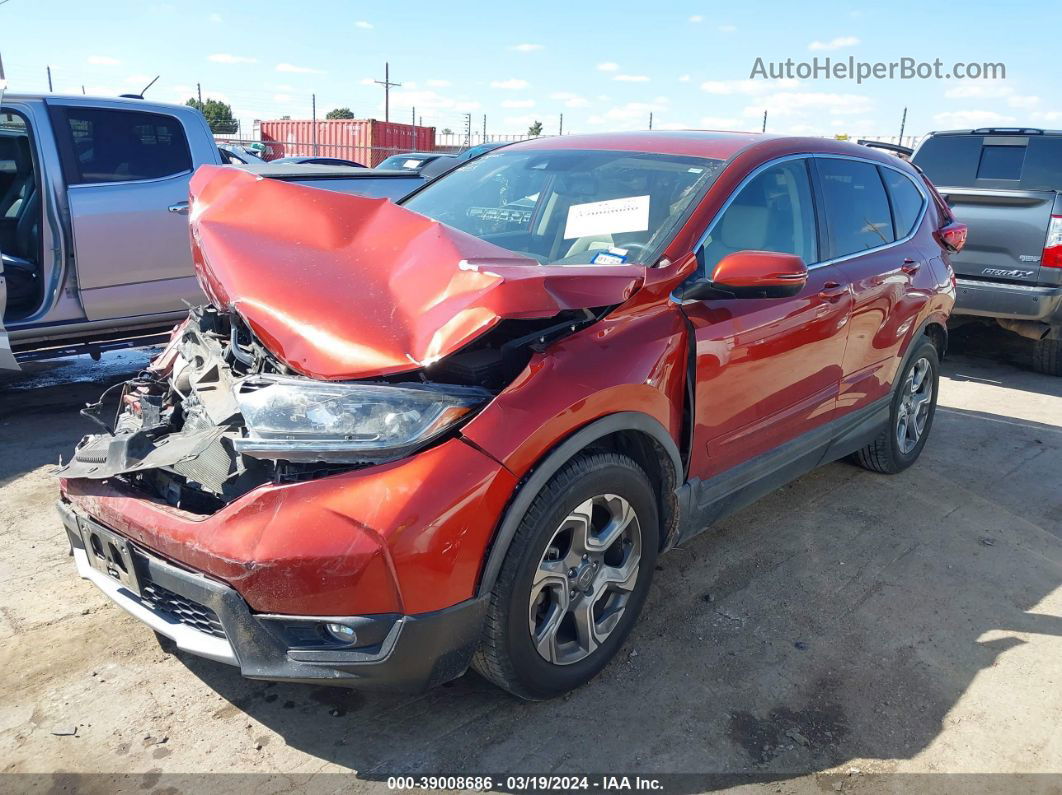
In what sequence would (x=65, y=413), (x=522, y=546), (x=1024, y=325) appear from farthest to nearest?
(x=1024, y=325) → (x=65, y=413) → (x=522, y=546)

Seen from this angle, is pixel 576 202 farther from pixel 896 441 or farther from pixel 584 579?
pixel 896 441

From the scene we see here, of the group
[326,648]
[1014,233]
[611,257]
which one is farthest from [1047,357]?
[326,648]

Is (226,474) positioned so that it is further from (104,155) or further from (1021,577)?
(104,155)

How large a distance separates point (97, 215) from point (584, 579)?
4424 millimetres

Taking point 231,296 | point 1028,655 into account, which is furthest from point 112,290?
point 1028,655

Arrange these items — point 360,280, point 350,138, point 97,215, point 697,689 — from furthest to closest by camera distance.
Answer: point 350,138, point 97,215, point 697,689, point 360,280

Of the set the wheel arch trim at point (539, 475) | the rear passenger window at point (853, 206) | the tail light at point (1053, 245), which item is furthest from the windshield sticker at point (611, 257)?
the tail light at point (1053, 245)

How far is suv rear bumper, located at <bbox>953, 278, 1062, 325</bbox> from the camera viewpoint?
6922mm

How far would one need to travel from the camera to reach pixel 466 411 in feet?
7.21

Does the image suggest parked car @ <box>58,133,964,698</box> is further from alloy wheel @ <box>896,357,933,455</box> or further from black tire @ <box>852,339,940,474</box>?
alloy wheel @ <box>896,357,933,455</box>

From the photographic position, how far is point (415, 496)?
206cm

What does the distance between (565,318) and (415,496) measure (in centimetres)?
80

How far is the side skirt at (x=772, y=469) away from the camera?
3.04m

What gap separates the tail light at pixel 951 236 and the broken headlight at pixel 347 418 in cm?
367
